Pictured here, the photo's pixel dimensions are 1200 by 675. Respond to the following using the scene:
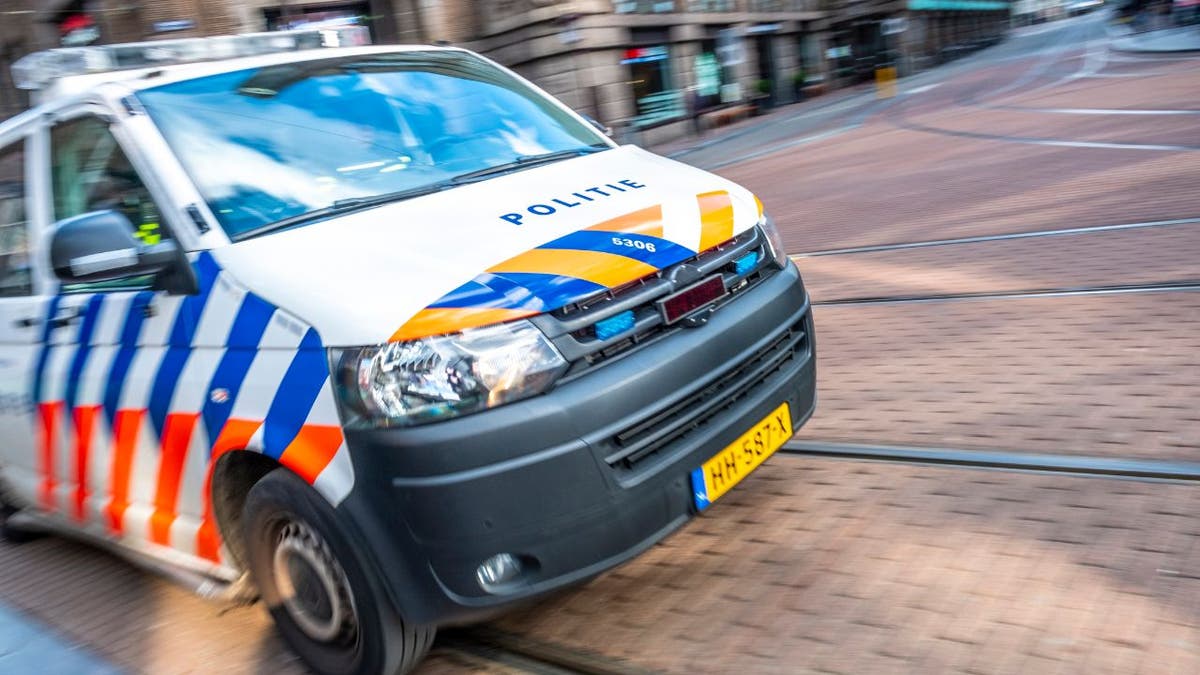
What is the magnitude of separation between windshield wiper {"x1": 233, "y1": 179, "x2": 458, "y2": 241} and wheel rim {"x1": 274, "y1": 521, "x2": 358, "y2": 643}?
2.72ft

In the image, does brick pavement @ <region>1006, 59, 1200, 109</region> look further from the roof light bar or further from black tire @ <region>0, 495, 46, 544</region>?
black tire @ <region>0, 495, 46, 544</region>

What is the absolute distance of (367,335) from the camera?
8.30 ft

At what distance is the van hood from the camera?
2.59 meters

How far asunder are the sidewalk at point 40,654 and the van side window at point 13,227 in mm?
1238

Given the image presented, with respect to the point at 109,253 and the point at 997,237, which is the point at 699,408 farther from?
the point at 997,237

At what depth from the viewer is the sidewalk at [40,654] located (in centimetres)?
345

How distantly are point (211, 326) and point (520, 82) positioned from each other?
192 centimetres

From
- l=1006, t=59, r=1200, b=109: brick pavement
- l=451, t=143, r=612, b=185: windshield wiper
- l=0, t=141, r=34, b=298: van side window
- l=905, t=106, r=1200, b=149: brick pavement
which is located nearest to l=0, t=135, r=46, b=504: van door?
l=0, t=141, r=34, b=298: van side window

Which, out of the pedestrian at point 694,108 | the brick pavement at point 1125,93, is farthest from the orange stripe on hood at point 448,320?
the pedestrian at point 694,108

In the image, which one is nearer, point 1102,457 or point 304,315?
point 304,315

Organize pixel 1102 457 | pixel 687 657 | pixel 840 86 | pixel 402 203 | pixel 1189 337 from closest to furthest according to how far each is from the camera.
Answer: pixel 687 657 → pixel 402 203 → pixel 1102 457 → pixel 1189 337 → pixel 840 86

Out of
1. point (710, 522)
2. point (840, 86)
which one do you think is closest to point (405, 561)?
point (710, 522)

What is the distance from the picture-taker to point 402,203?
3.19m

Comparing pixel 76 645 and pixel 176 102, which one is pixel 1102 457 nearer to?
pixel 176 102
